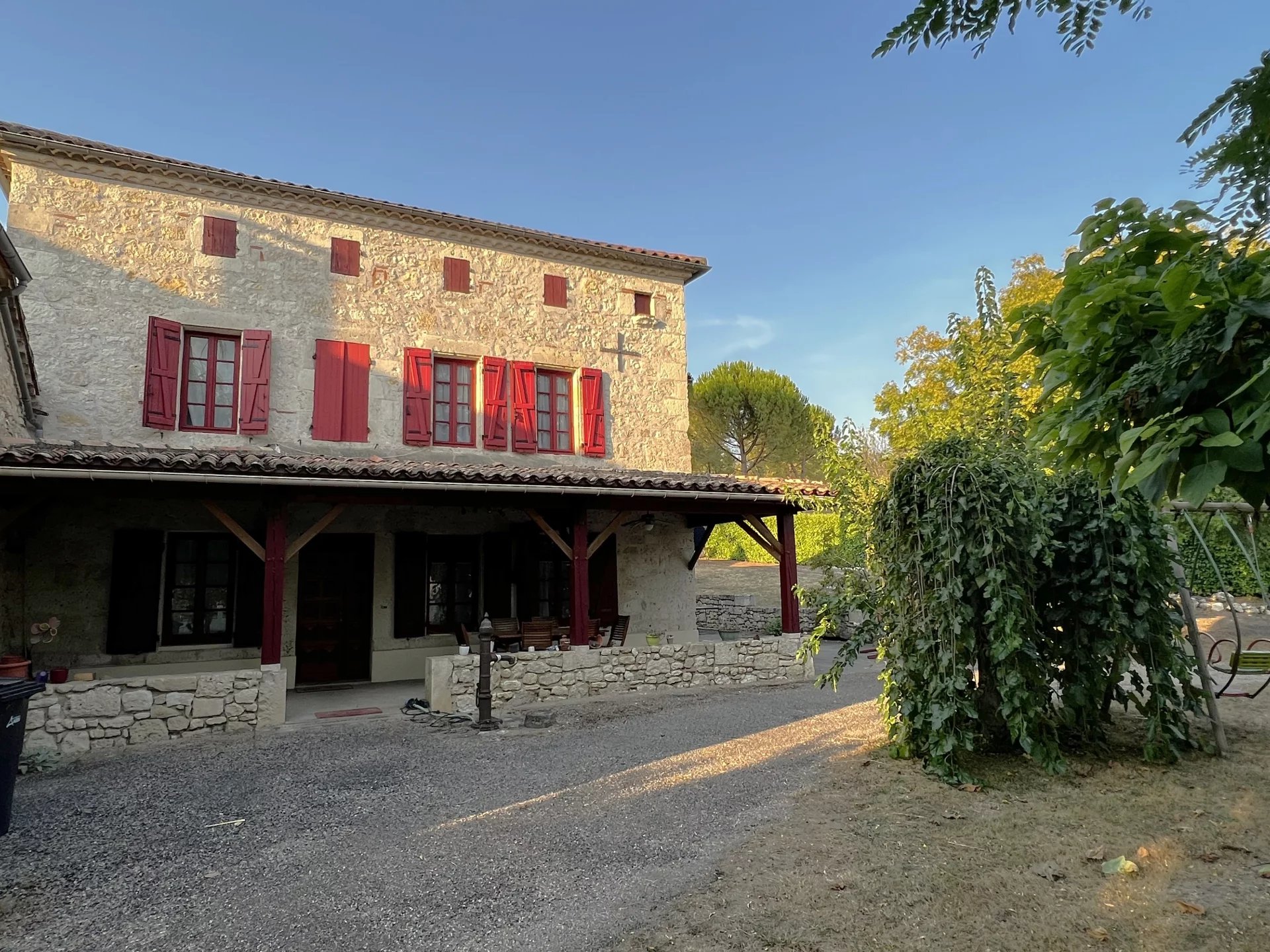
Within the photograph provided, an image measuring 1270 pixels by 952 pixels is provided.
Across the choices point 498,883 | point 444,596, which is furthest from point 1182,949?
point 444,596

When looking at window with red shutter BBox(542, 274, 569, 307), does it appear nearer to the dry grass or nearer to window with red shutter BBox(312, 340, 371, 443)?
window with red shutter BBox(312, 340, 371, 443)

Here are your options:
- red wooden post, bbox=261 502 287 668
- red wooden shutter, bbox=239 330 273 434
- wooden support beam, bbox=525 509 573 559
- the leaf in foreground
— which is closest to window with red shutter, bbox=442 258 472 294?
red wooden shutter, bbox=239 330 273 434

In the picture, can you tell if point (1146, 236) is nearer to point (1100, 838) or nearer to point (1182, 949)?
point (1182, 949)

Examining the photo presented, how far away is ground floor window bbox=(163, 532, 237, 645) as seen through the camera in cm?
895

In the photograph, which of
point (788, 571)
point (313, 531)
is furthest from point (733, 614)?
point (313, 531)

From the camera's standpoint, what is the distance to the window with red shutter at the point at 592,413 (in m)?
11.6

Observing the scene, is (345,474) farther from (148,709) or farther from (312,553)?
(312,553)

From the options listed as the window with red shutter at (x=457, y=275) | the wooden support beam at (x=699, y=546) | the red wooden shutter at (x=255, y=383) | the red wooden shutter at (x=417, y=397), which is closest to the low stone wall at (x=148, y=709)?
the red wooden shutter at (x=255, y=383)

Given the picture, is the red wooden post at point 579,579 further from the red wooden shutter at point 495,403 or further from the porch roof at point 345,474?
the red wooden shutter at point 495,403

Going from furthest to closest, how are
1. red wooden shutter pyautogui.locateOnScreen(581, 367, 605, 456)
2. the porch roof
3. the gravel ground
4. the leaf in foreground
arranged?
1. red wooden shutter pyautogui.locateOnScreen(581, 367, 605, 456)
2. the porch roof
3. the leaf in foreground
4. the gravel ground

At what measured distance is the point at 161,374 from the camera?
358 inches

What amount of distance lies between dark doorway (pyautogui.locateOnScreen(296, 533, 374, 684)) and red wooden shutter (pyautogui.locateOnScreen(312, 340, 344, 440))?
4.80ft

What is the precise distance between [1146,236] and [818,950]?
2686 mm

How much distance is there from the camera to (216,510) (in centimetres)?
694
